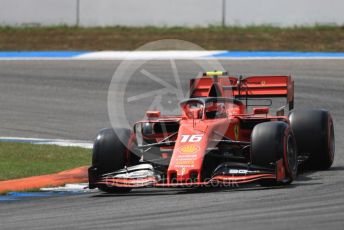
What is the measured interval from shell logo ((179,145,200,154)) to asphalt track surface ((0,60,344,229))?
44 centimetres

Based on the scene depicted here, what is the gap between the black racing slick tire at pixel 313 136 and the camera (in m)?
13.5

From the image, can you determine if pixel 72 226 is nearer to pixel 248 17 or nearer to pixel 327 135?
pixel 327 135

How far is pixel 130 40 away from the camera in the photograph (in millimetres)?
27672

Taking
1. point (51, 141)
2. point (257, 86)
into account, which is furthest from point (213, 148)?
point (51, 141)

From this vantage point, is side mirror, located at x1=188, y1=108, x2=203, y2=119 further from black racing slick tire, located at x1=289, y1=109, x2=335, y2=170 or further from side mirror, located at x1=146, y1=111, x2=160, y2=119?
black racing slick tire, located at x1=289, y1=109, x2=335, y2=170

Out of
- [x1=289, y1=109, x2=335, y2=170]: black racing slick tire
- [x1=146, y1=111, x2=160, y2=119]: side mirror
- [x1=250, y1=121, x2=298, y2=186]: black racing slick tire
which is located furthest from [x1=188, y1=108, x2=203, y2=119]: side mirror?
[x1=289, y1=109, x2=335, y2=170]: black racing slick tire

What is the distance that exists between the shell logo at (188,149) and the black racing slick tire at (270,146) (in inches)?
24.9

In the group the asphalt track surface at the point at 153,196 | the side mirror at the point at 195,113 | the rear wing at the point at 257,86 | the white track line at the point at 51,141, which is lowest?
A: the white track line at the point at 51,141

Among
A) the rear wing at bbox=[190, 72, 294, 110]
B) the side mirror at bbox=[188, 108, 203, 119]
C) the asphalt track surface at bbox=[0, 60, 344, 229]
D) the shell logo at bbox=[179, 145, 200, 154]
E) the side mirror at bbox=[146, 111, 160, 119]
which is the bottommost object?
the asphalt track surface at bbox=[0, 60, 344, 229]

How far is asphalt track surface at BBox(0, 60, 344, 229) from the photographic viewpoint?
9352mm

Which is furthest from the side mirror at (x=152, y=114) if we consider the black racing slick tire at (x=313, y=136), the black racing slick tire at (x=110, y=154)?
the black racing slick tire at (x=313, y=136)

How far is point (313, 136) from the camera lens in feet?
44.2

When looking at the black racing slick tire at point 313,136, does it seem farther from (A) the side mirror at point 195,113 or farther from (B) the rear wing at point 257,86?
(A) the side mirror at point 195,113

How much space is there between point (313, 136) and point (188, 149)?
2.28 meters
